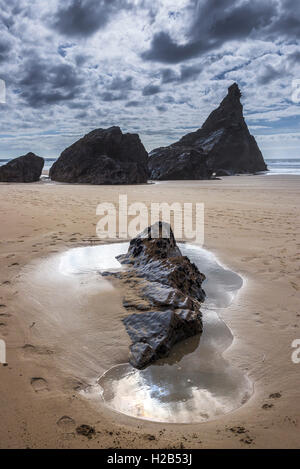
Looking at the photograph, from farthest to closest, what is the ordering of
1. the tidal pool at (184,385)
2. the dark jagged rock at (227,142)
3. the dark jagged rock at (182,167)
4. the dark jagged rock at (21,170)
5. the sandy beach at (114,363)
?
1. the dark jagged rock at (227,142)
2. the dark jagged rock at (182,167)
3. the dark jagged rock at (21,170)
4. the tidal pool at (184,385)
5. the sandy beach at (114,363)

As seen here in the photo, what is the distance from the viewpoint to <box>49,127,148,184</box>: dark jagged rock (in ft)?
86.5

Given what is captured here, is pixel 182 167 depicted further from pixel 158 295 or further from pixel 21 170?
pixel 158 295

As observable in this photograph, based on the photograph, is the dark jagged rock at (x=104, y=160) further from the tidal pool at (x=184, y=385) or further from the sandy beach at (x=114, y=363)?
the tidal pool at (x=184, y=385)

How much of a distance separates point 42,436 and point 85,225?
19.7 feet

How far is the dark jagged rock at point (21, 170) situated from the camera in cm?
2652

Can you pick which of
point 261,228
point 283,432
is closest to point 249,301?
point 283,432

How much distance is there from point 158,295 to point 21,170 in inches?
1047

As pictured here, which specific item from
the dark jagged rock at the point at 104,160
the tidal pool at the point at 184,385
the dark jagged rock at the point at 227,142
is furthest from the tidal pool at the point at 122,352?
the dark jagged rock at the point at 227,142

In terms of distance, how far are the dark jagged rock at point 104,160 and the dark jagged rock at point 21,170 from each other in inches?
90.8

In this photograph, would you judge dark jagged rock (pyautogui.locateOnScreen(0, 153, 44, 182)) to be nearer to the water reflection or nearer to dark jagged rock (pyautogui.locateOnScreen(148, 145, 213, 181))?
dark jagged rock (pyautogui.locateOnScreen(148, 145, 213, 181))

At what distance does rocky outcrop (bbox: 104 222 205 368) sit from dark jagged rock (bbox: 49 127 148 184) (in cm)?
2195

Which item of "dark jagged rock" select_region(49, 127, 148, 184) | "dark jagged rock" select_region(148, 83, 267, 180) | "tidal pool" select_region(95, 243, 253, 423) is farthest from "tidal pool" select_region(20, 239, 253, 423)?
"dark jagged rock" select_region(148, 83, 267, 180)

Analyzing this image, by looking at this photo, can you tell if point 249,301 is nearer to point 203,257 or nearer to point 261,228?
point 203,257
